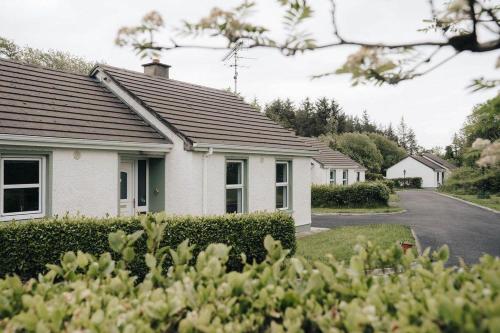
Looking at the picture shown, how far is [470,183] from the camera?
45.3 m

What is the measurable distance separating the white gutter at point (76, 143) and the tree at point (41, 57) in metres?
32.9

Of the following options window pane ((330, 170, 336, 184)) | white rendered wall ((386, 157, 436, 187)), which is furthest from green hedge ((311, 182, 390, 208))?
white rendered wall ((386, 157, 436, 187))

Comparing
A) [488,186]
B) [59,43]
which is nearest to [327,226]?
[488,186]

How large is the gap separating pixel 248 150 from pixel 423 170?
59683 millimetres

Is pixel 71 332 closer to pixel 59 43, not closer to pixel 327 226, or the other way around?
pixel 327 226

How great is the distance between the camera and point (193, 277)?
2.98 meters

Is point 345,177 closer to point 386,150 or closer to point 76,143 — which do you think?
point 76,143

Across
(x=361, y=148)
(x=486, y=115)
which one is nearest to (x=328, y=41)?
(x=486, y=115)

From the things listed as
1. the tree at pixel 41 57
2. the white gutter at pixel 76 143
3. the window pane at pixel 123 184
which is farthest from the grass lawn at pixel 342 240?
the tree at pixel 41 57

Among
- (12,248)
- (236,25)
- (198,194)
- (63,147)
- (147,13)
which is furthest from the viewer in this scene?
(198,194)

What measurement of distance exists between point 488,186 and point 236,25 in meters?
47.0

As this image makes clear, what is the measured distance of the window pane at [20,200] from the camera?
10.6 m

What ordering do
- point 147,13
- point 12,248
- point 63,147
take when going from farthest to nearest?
1. point 63,147
2. point 12,248
3. point 147,13

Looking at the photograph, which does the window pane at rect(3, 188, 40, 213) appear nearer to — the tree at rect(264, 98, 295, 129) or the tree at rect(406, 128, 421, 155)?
the tree at rect(264, 98, 295, 129)
